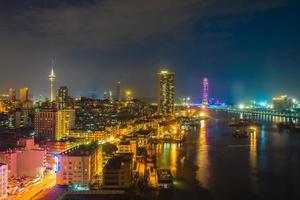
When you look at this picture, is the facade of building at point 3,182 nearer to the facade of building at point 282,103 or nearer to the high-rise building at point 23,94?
the high-rise building at point 23,94

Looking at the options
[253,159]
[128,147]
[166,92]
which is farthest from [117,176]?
[166,92]

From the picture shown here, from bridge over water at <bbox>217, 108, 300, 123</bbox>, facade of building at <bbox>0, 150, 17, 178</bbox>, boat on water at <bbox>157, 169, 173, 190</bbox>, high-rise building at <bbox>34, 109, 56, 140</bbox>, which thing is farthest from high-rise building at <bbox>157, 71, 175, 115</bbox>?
facade of building at <bbox>0, 150, 17, 178</bbox>

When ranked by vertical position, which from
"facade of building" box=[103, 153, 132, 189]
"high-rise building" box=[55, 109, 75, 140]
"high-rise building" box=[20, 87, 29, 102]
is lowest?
"facade of building" box=[103, 153, 132, 189]

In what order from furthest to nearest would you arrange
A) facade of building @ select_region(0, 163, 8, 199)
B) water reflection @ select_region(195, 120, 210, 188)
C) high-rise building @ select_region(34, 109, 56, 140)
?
high-rise building @ select_region(34, 109, 56, 140), water reflection @ select_region(195, 120, 210, 188), facade of building @ select_region(0, 163, 8, 199)

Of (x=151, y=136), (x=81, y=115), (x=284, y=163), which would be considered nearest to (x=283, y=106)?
(x=81, y=115)

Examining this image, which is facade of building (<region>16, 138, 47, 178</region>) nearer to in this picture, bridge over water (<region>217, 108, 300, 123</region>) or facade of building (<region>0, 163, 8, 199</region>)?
facade of building (<region>0, 163, 8, 199</region>)

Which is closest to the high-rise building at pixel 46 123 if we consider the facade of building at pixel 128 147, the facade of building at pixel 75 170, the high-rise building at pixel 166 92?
the facade of building at pixel 128 147
